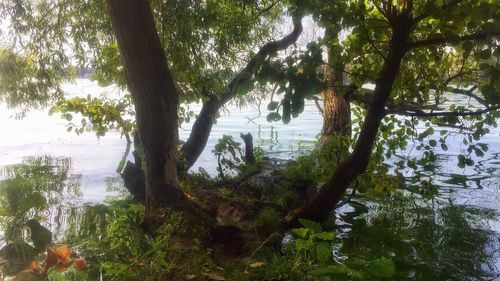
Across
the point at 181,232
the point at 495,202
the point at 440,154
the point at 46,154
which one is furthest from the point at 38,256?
the point at 440,154

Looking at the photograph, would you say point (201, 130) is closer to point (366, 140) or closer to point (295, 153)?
point (295, 153)

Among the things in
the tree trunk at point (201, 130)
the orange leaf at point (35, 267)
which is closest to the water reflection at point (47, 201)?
the orange leaf at point (35, 267)

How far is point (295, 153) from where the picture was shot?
7641mm

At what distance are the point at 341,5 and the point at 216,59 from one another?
2.32 meters

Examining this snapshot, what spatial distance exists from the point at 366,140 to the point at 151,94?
1.59 meters

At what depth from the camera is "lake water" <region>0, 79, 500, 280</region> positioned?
3768 millimetres

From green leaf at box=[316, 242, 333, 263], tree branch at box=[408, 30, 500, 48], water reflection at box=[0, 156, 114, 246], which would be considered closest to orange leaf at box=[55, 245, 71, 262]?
water reflection at box=[0, 156, 114, 246]

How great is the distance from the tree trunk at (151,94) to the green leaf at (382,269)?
1.94 m

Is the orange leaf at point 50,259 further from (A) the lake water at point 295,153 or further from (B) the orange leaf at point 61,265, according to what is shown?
(A) the lake water at point 295,153

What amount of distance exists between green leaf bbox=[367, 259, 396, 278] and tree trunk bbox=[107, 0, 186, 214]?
194cm

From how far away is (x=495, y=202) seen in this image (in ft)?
16.8

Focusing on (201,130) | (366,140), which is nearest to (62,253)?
(366,140)

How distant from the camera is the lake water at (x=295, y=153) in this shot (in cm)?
377

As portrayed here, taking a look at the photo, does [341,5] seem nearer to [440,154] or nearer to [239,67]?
[239,67]
